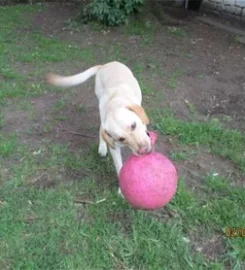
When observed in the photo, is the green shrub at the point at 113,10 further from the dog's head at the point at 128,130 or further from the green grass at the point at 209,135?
the dog's head at the point at 128,130

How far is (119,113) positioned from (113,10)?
15.4 feet

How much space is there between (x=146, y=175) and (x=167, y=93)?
241 centimetres

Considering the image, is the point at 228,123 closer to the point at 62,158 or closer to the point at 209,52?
the point at 62,158

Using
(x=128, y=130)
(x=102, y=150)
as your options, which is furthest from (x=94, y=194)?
(x=128, y=130)

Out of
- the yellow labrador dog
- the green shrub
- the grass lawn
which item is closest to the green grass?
the grass lawn

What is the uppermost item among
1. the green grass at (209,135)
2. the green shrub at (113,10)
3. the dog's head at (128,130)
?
the dog's head at (128,130)

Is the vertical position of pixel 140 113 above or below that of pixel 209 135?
above

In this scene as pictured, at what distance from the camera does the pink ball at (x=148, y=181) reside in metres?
2.55

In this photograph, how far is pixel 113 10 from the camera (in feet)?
23.2

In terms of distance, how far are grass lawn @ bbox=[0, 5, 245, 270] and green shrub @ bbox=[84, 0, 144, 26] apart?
2.33 metres

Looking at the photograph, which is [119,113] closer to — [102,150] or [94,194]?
[94,194]

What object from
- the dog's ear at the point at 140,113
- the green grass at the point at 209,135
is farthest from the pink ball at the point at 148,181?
the green grass at the point at 209,135

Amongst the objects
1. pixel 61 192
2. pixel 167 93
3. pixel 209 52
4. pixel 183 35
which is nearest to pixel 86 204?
pixel 61 192

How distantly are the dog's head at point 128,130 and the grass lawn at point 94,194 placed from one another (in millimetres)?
531
